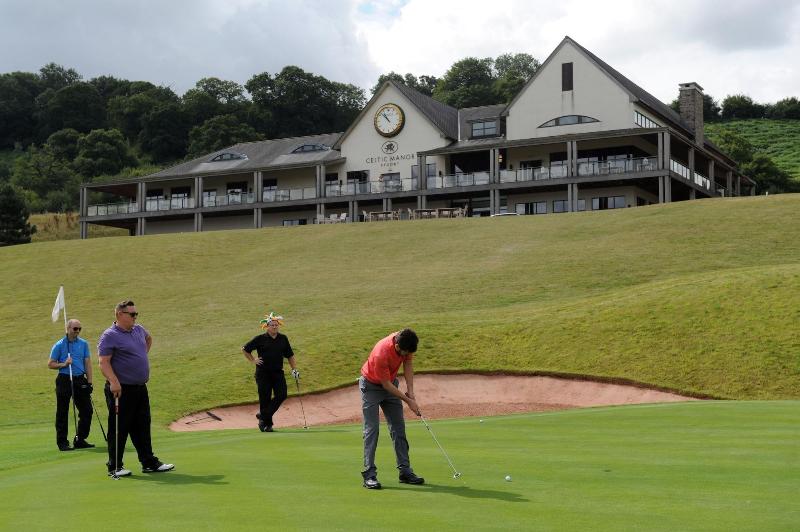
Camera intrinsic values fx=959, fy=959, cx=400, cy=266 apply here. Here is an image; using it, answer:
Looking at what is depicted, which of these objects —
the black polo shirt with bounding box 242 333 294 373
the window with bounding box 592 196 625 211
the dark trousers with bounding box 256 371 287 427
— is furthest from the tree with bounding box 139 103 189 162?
the dark trousers with bounding box 256 371 287 427

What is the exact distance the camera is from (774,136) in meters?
137

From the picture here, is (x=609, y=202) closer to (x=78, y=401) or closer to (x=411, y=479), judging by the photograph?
(x=78, y=401)

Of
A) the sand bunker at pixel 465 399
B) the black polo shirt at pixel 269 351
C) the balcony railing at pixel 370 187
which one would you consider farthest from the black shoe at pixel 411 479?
the balcony railing at pixel 370 187

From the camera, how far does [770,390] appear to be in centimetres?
2453

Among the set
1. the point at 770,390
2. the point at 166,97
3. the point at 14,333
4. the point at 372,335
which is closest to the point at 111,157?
the point at 166,97

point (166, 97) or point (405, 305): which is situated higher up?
point (166, 97)

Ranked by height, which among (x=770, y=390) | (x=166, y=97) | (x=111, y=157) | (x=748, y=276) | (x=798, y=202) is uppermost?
(x=166, y=97)

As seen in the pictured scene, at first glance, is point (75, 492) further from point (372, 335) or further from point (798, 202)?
point (798, 202)

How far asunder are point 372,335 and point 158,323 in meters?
11.3

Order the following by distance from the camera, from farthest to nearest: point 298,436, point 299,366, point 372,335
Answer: point 372,335
point 299,366
point 298,436

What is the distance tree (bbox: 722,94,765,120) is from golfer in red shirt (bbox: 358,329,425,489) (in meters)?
151

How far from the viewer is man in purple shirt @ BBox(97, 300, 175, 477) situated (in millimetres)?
12172

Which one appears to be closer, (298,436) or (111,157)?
(298,436)

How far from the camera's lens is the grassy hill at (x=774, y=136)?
403ft
